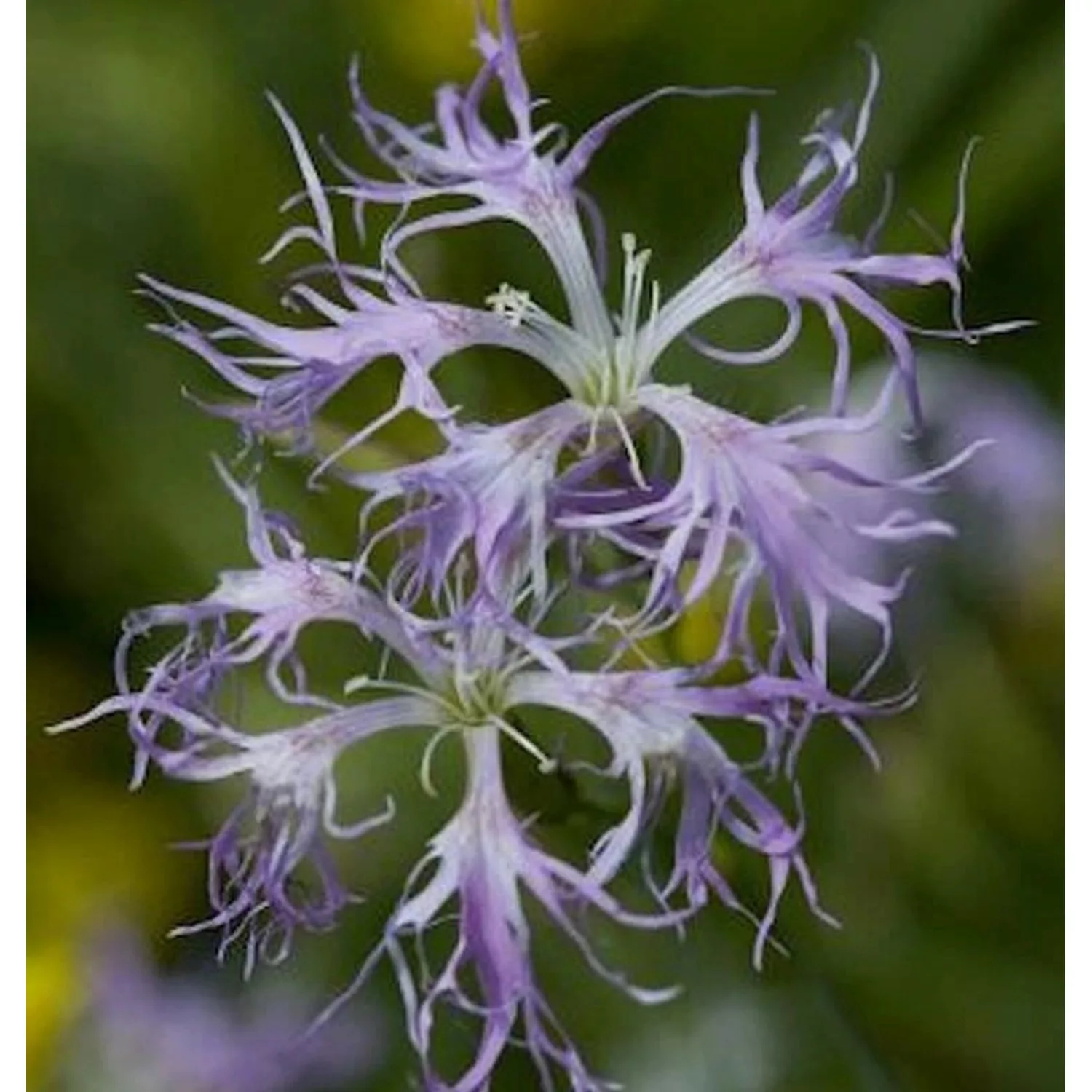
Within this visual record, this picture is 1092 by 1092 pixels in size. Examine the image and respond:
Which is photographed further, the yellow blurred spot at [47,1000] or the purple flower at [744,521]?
the yellow blurred spot at [47,1000]

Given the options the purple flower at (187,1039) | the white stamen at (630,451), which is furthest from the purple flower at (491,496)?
the purple flower at (187,1039)

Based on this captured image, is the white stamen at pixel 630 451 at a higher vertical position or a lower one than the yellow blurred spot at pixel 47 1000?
higher

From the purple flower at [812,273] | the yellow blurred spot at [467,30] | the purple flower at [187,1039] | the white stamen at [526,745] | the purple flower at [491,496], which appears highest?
the yellow blurred spot at [467,30]

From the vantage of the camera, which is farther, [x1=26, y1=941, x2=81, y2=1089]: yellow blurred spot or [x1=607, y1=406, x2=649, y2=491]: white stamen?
[x1=26, y1=941, x2=81, y2=1089]: yellow blurred spot

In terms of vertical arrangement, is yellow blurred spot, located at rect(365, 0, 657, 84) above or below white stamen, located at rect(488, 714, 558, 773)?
above

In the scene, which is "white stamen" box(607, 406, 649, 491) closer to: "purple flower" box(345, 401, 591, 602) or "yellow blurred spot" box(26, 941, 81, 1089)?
"purple flower" box(345, 401, 591, 602)

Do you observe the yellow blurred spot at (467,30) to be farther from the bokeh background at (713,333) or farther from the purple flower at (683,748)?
the purple flower at (683,748)

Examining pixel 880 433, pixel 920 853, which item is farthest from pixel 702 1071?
pixel 880 433

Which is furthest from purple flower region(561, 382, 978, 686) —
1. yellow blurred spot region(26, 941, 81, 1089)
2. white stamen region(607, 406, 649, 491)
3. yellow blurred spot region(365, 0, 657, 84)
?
yellow blurred spot region(26, 941, 81, 1089)

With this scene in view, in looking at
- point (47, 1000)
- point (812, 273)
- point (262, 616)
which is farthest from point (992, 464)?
point (47, 1000)
